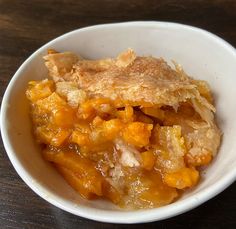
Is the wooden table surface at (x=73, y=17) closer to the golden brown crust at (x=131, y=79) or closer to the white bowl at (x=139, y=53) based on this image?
the white bowl at (x=139, y=53)

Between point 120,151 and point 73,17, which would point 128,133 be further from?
point 73,17

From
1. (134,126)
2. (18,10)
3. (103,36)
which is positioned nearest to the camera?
(134,126)

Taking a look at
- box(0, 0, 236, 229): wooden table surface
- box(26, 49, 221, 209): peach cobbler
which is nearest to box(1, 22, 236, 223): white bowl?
box(26, 49, 221, 209): peach cobbler

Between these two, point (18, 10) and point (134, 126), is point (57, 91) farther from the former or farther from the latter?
point (18, 10)

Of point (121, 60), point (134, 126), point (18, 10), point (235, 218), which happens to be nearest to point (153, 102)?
point (134, 126)

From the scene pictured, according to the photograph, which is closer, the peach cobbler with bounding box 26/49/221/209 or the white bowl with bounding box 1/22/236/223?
the white bowl with bounding box 1/22/236/223

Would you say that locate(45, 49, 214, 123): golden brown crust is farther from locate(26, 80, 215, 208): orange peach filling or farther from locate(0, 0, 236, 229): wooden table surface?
locate(0, 0, 236, 229): wooden table surface
